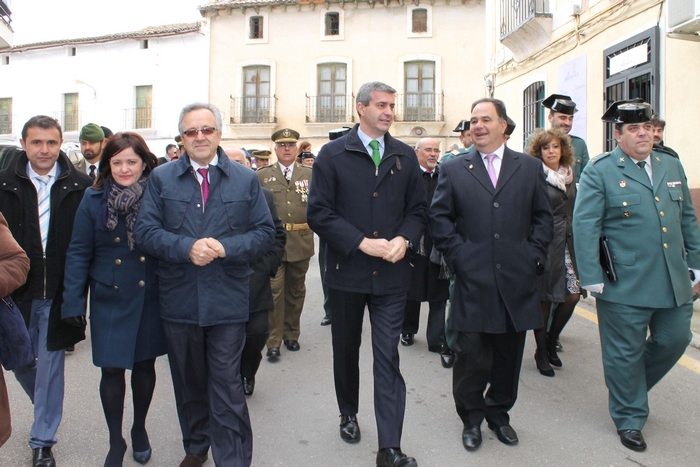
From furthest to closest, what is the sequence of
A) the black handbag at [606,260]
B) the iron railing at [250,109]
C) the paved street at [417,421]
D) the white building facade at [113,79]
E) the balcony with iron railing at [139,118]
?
the balcony with iron railing at [139,118], the white building facade at [113,79], the iron railing at [250,109], the black handbag at [606,260], the paved street at [417,421]

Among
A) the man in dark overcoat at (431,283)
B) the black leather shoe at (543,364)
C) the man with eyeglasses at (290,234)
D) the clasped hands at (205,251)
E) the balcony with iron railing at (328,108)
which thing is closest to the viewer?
the clasped hands at (205,251)

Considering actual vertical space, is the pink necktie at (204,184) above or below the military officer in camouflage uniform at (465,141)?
below

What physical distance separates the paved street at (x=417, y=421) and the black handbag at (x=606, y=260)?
39.6 inches

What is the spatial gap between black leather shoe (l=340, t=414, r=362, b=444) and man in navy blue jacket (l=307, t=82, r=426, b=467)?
352 mm

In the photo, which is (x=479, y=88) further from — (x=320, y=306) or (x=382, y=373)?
(x=382, y=373)

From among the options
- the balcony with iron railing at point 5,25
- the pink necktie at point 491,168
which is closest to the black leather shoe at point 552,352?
the pink necktie at point 491,168

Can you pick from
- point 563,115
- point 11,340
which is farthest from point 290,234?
point 11,340

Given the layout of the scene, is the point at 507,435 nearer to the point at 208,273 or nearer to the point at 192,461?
the point at 192,461

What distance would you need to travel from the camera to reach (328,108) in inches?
1046

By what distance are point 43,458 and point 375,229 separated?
7.46 feet

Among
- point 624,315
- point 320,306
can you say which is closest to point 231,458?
point 624,315

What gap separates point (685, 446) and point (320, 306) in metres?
4.75

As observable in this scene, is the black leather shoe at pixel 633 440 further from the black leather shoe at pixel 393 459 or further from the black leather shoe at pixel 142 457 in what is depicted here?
the black leather shoe at pixel 142 457

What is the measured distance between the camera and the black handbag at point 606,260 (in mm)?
3754
